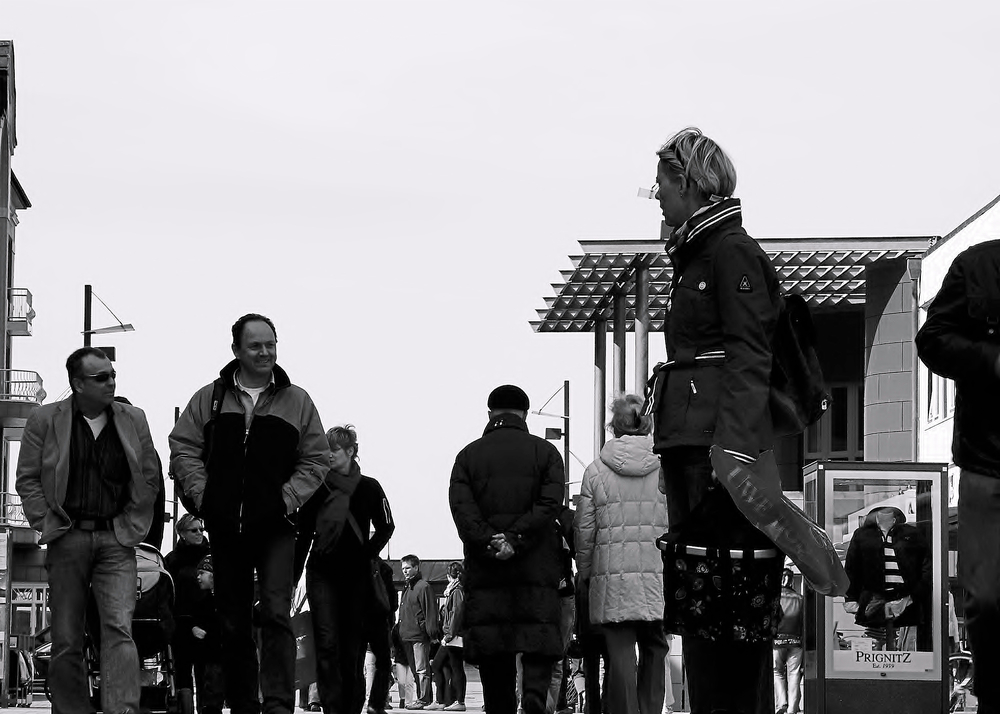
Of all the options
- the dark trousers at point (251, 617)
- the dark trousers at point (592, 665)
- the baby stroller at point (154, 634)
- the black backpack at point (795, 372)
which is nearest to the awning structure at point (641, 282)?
the dark trousers at point (592, 665)

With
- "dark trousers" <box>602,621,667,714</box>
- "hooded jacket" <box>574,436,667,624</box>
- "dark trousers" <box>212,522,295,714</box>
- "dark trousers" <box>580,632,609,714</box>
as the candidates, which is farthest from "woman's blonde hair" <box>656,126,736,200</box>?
"dark trousers" <box>580,632,609,714</box>

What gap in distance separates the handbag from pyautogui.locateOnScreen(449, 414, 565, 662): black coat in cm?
120

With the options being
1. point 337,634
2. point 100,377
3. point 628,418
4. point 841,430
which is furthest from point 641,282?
point 100,377

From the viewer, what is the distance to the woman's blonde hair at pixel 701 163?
6.86 m

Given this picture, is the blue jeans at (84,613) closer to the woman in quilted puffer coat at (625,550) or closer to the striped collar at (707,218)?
the woman in quilted puffer coat at (625,550)

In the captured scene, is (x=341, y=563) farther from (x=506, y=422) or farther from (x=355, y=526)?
(x=506, y=422)

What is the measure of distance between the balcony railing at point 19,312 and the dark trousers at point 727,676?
5563 centimetres

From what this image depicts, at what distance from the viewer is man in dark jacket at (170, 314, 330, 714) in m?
10.0

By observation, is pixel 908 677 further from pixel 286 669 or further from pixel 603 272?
pixel 603 272

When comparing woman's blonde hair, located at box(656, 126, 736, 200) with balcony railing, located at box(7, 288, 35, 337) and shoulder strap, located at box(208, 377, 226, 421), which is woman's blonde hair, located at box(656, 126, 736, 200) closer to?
shoulder strap, located at box(208, 377, 226, 421)

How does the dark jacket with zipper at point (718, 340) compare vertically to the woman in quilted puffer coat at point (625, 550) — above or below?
above

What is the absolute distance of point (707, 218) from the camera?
6840 millimetres

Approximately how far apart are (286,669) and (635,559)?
2.46 m

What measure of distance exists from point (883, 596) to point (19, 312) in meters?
48.4
